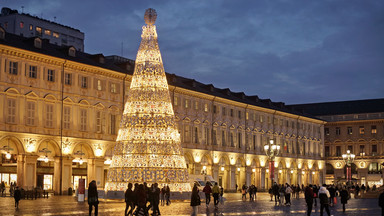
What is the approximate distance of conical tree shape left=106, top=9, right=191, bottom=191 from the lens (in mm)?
34375

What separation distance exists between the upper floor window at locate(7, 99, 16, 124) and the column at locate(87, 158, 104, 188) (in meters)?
8.77

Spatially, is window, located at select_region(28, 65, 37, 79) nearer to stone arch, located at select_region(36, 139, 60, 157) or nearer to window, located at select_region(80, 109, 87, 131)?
stone arch, located at select_region(36, 139, 60, 157)

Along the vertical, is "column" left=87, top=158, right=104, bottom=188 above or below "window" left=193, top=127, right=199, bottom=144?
below

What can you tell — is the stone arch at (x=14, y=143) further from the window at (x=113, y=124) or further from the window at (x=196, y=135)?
the window at (x=196, y=135)

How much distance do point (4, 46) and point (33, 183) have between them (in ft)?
→ 33.4

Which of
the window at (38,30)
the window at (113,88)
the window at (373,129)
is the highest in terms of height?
the window at (38,30)

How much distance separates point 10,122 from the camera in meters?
45.8

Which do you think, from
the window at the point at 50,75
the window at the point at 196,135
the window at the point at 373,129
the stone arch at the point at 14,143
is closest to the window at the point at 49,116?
the window at the point at 50,75

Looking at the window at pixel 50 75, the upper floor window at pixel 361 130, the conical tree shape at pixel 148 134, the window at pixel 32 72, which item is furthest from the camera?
the upper floor window at pixel 361 130

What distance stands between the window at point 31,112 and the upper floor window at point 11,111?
128 cm

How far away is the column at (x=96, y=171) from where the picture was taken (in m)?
52.4

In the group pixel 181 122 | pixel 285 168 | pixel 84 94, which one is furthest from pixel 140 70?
pixel 285 168

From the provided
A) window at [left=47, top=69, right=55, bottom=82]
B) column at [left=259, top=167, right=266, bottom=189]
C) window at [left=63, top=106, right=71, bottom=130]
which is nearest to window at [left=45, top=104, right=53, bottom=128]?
window at [left=63, top=106, right=71, bottom=130]

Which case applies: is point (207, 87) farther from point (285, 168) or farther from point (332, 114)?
point (332, 114)
